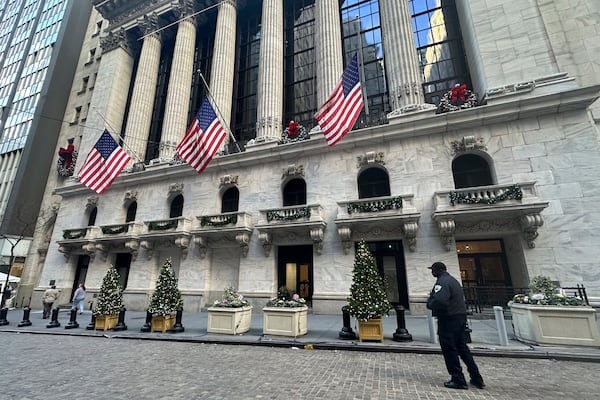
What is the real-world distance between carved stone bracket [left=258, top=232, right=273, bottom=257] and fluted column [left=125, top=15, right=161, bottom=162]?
15329mm

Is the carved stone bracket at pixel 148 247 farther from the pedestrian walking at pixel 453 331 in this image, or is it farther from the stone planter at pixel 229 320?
the pedestrian walking at pixel 453 331

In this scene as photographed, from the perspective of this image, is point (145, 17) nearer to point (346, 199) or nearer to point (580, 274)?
point (346, 199)

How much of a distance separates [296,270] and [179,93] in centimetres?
1881

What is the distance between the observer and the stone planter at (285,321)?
960 centimetres

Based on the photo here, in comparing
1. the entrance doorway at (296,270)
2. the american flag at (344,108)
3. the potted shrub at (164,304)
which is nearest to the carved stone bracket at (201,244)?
the entrance doorway at (296,270)

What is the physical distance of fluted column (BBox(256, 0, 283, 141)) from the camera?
19.8m

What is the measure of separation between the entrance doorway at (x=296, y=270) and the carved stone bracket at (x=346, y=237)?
257cm

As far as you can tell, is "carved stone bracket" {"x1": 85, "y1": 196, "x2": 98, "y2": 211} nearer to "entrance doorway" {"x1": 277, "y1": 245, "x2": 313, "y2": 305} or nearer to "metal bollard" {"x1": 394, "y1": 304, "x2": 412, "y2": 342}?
"entrance doorway" {"x1": 277, "y1": 245, "x2": 313, "y2": 305}

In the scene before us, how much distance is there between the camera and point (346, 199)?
16.0m

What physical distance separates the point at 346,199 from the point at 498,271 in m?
8.41

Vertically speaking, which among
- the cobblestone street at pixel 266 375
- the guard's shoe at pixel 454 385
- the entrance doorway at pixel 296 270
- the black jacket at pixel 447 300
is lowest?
the cobblestone street at pixel 266 375

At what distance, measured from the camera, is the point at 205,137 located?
51.0 feet

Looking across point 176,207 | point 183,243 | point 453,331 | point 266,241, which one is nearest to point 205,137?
point 266,241

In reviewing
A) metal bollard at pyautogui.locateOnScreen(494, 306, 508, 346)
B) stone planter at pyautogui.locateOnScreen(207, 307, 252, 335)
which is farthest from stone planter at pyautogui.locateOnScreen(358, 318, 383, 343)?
stone planter at pyautogui.locateOnScreen(207, 307, 252, 335)
